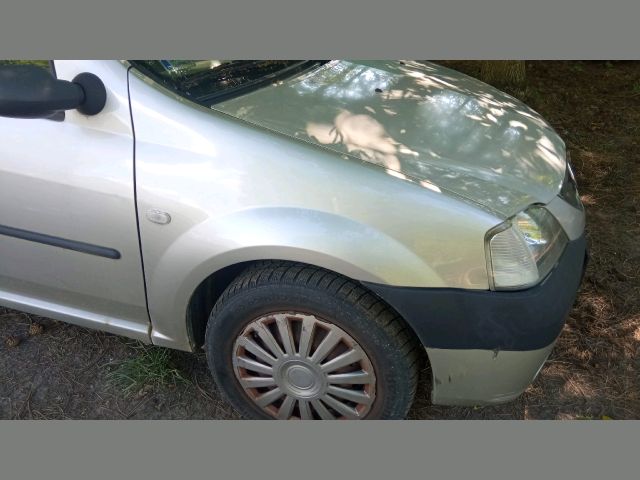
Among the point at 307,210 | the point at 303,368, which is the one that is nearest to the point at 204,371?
the point at 303,368

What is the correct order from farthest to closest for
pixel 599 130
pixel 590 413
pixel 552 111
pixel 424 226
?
pixel 552 111 < pixel 599 130 < pixel 590 413 < pixel 424 226

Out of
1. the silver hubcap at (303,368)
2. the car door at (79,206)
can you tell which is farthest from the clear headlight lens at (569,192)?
the car door at (79,206)

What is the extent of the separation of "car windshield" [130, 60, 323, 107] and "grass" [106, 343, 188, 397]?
4.17 ft

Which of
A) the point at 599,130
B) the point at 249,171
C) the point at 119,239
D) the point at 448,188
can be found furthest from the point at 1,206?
the point at 599,130

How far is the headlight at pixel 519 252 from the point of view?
1846 millimetres

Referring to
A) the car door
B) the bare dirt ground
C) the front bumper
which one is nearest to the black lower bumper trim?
the front bumper

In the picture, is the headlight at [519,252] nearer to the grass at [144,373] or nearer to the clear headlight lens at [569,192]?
the clear headlight lens at [569,192]

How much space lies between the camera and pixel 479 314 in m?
1.86

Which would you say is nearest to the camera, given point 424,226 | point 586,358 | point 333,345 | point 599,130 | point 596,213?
point 424,226

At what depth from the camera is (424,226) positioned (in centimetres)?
183

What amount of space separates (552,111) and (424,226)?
14.3ft

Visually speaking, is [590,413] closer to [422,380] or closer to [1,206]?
[422,380]

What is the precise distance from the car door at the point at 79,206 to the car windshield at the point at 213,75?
0.15 metres

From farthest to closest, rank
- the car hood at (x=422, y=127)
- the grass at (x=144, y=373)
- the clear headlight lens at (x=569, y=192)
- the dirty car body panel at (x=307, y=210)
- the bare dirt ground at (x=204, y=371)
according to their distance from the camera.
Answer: the grass at (x=144, y=373)
the bare dirt ground at (x=204, y=371)
the clear headlight lens at (x=569, y=192)
the car hood at (x=422, y=127)
the dirty car body panel at (x=307, y=210)
